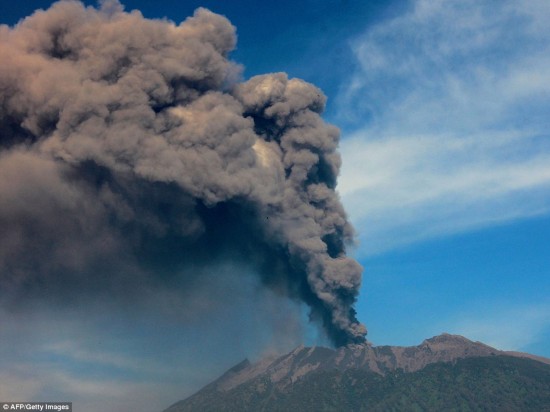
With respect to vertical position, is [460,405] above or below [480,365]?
below

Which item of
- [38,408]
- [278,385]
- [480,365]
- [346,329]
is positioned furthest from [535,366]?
[38,408]

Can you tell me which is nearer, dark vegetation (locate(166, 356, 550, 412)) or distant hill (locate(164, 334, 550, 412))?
dark vegetation (locate(166, 356, 550, 412))

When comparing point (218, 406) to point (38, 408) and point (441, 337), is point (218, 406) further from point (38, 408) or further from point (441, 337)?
point (38, 408)

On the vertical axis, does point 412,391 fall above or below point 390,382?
below

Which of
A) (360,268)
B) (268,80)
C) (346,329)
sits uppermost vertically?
(268,80)

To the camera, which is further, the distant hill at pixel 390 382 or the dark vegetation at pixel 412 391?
the distant hill at pixel 390 382

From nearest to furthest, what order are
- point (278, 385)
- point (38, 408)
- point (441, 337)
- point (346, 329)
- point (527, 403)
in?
point (38, 408) → point (346, 329) → point (527, 403) → point (278, 385) → point (441, 337)

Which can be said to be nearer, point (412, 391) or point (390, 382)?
point (412, 391)

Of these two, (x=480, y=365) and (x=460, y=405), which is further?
(x=480, y=365)
